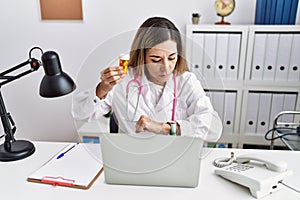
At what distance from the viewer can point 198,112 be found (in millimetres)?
889

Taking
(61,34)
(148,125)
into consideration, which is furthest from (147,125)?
(61,34)

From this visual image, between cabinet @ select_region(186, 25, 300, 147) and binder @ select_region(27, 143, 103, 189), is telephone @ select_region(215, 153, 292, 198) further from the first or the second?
cabinet @ select_region(186, 25, 300, 147)

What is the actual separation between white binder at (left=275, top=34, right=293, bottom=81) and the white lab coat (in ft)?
3.87

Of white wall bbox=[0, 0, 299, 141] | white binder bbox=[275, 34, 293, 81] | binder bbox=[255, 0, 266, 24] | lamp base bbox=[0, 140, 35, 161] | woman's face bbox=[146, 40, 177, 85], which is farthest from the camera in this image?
white wall bbox=[0, 0, 299, 141]

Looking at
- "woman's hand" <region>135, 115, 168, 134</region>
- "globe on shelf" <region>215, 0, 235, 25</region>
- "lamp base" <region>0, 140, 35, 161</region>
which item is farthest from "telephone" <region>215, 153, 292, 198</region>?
"globe on shelf" <region>215, 0, 235, 25</region>

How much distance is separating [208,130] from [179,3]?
1.51 metres

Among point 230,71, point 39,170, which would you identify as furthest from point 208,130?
point 230,71

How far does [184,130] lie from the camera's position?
0.82 metres

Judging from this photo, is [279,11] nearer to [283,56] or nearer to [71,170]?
[283,56]

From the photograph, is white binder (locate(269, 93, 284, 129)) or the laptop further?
white binder (locate(269, 93, 284, 129))

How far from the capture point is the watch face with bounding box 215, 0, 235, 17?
193 centimetres

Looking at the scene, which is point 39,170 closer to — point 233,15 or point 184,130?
point 184,130

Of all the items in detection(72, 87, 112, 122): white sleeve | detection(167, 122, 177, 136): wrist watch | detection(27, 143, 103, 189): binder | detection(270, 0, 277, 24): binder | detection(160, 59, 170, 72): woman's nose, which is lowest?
detection(27, 143, 103, 189): binder

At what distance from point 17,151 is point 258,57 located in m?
1.57
